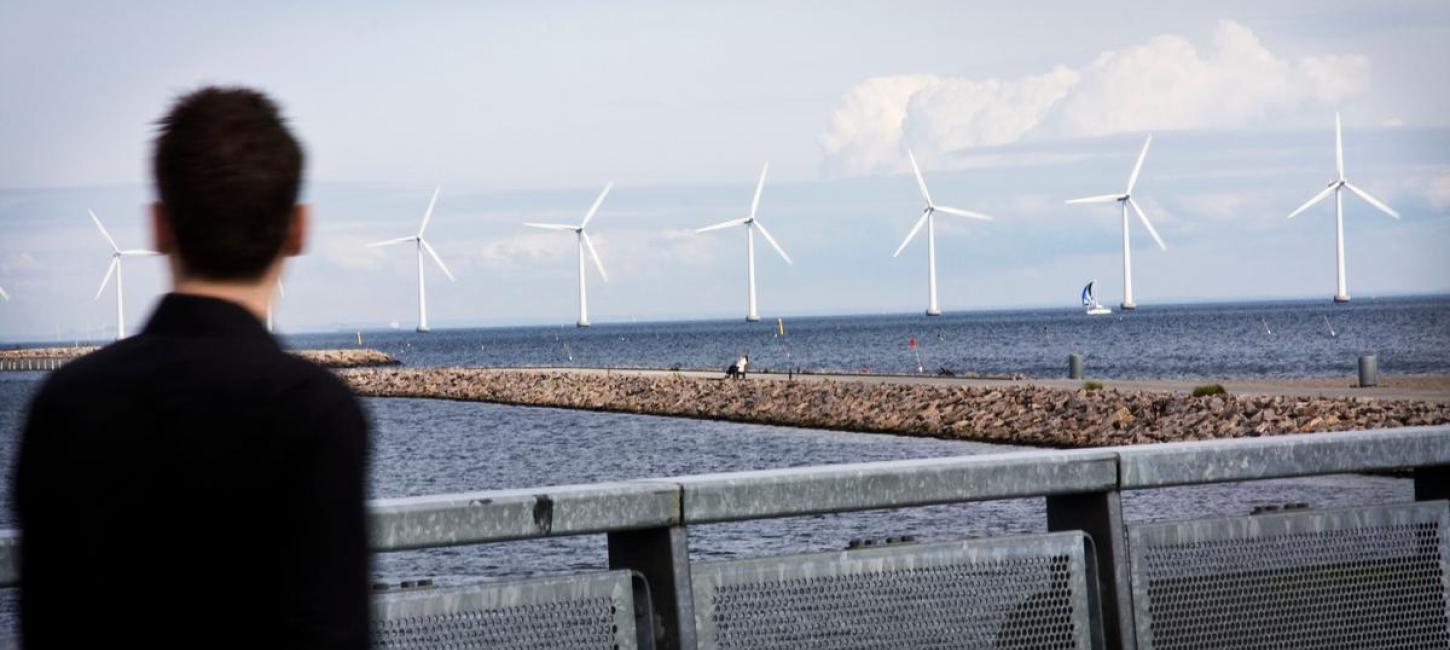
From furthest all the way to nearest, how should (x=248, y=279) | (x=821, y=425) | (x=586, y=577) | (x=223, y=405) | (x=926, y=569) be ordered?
1. (x=821, y=425)
2. (x=926, y=569)
3. (x=586, y=577)
4. (x=248, y=279)
5. (x=223, y=405)

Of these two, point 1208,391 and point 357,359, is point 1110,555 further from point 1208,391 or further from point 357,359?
point 357,359

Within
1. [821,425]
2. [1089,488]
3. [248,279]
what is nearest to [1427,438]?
[1089,488]

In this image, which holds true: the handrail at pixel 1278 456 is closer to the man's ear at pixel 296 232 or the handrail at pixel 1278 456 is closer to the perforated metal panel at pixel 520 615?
the perforated metal panel at pixel 520 615

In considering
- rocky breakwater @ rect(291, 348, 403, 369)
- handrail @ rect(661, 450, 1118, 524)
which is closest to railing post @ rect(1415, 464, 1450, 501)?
handrail @ rect(661, 450, 1118, 524)

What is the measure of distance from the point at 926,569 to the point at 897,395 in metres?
53.8

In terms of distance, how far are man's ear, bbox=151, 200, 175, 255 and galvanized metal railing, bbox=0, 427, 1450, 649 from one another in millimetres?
1916

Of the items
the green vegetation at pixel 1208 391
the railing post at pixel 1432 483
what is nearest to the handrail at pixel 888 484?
the railing post at pixel 1432 483

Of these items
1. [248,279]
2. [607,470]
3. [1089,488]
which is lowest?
[607,470]

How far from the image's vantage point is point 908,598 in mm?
5242

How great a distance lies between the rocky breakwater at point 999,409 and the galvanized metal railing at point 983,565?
29593 mm

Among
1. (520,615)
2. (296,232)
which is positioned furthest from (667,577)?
(296,232)

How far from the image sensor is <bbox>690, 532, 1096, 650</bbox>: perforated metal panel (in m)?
4.99

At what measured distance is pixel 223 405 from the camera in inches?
88.0

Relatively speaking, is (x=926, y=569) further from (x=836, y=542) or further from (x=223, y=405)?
(x=836, y=542)
